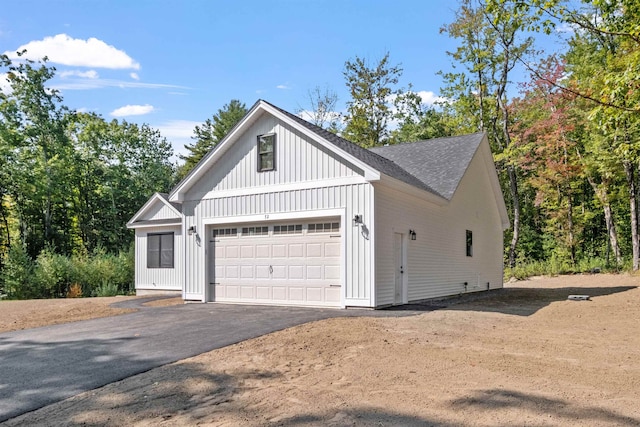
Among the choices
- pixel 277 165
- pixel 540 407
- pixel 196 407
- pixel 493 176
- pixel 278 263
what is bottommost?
pixel 196 407

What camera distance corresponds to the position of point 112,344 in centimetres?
746

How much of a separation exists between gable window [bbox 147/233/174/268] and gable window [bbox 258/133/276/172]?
680 centimetres

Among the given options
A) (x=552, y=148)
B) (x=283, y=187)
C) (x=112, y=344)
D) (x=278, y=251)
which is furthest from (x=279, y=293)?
(x=552, y=148)

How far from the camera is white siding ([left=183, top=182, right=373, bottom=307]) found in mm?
10922

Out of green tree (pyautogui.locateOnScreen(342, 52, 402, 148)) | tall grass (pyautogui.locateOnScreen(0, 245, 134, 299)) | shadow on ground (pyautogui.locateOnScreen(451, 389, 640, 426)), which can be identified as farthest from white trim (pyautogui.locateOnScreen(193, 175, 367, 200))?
green tree (pyautogui.locateOnScreen(342, 52, 402, 148))

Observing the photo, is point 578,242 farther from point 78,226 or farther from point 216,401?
point 78,226

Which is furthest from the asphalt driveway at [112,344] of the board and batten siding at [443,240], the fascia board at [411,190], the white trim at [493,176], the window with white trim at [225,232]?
the white trim at [493,176]

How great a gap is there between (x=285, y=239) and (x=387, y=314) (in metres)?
3.61

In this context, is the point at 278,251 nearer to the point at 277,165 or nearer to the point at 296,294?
the point at 296,294

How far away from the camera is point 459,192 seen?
51.4ft

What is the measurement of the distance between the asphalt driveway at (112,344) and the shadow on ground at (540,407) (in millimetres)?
4035

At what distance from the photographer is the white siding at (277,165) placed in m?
11.7

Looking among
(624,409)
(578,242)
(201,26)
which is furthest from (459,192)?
(578,242)

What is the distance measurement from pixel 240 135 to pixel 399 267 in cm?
594
